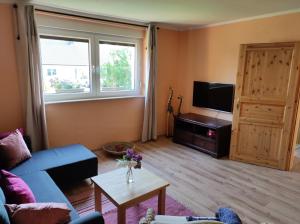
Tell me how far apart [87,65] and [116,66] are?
573mm

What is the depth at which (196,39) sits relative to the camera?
14.9 ft

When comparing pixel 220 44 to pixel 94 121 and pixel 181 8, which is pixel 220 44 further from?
pixel 94 121

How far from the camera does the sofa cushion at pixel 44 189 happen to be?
1.85 metres

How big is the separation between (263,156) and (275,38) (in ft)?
6.07

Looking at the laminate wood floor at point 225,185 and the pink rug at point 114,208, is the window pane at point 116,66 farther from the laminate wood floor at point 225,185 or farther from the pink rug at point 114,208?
the pink rug at point 114,208

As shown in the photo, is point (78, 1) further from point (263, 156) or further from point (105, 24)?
point (263, 156)

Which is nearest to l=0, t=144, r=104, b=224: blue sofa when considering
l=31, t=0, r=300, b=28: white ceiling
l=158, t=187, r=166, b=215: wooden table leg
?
l=158, t=187, r=166, b=215: wooden table leg

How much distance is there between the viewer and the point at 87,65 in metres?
3.81

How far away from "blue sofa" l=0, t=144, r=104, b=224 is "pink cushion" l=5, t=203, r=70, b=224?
471mm

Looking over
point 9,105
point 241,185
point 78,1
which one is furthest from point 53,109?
point 241,185

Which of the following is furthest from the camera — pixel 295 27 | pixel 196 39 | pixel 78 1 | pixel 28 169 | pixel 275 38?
pixel 196 39

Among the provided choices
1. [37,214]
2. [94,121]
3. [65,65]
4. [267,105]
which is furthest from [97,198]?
[267,105]

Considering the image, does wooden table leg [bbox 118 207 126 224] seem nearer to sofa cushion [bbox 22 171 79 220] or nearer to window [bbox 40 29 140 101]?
sofa cushion [bbox 22 171 79 220]

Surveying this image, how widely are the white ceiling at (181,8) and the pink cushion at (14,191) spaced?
2.33 metres
